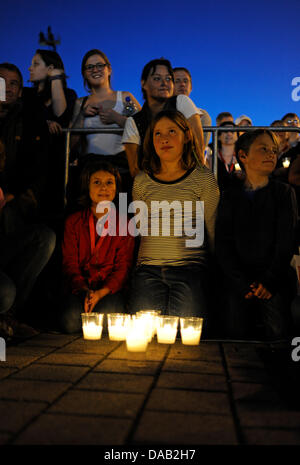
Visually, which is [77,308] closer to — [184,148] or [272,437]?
[184,148]

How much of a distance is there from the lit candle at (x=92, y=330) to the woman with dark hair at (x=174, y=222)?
1.48 feet

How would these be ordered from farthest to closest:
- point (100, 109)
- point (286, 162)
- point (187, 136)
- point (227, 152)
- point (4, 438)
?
point (227, 152) < point (286, 162) < point (100, 109) < point (187, 136) < point (4, 438)

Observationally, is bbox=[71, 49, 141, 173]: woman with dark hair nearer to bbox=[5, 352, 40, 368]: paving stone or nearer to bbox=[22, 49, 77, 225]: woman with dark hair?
bbox=[22, 49, 77, 225]: woman with dark hair

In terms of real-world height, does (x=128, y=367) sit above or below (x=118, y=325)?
below

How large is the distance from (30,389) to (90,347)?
1.01 meters

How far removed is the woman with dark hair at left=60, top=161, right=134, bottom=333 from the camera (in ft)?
12.8

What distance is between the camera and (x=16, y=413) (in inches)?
75.5

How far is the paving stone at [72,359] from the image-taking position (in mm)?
2789

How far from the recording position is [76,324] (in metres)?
3.80

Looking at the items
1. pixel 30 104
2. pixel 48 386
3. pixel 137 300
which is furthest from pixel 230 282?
pixel 30 104

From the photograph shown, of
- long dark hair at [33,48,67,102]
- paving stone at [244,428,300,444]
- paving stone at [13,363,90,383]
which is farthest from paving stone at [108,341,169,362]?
long dark hair at [33,48,67,102]

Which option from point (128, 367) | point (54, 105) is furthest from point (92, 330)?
point (54, 105)

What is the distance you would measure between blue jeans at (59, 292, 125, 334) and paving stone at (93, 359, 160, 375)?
992 mm

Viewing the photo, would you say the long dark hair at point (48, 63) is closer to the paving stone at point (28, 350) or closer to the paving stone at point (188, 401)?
the paving stone at point (28, 350)
